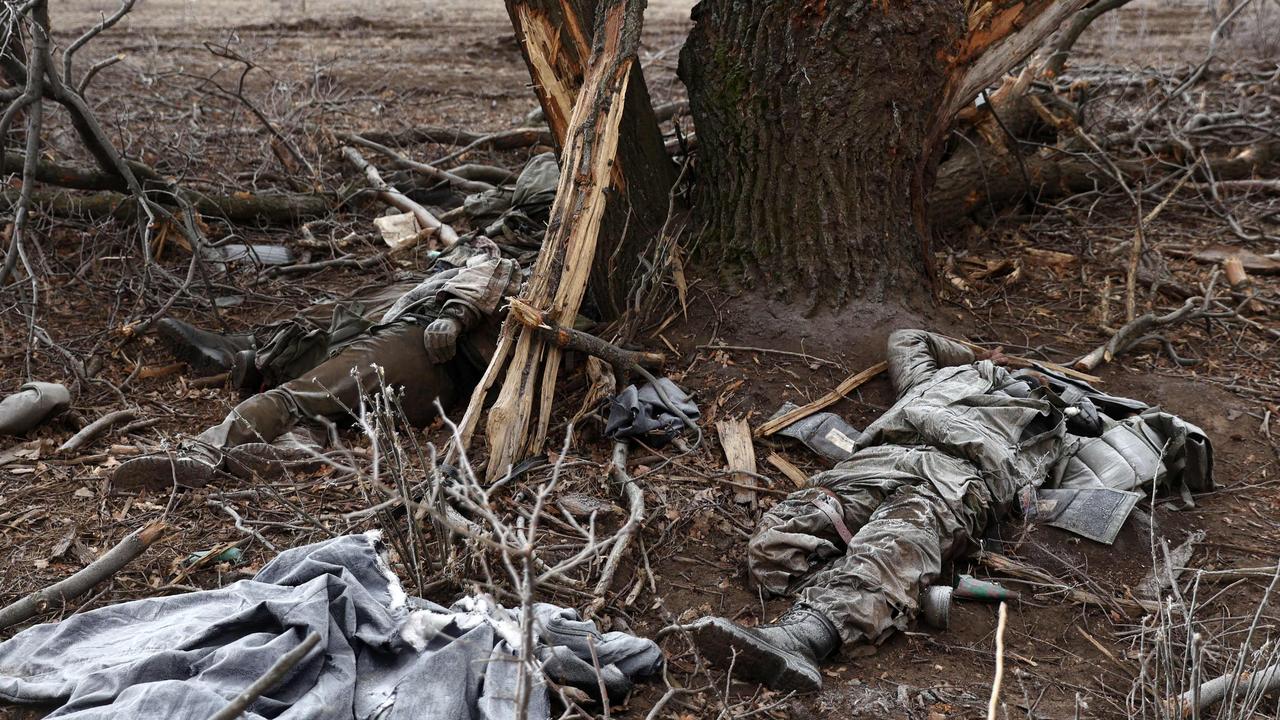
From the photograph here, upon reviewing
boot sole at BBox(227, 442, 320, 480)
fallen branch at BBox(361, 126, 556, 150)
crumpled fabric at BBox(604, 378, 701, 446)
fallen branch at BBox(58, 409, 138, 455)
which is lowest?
crumpled fabric at BBox(604, 378, 701, 446)

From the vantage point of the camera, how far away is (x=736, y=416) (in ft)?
13.7

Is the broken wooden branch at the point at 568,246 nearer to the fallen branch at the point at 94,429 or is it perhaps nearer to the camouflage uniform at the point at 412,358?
the camouflage uniform at the point at 412,358

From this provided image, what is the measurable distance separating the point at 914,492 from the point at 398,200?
4277 millimetres

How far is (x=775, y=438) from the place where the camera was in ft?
13.4

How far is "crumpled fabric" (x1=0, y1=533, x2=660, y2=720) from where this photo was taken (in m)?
2.49

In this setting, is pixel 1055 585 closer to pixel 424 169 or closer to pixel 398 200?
pixel 398 200

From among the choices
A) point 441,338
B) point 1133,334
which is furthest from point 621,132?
point 1133,334

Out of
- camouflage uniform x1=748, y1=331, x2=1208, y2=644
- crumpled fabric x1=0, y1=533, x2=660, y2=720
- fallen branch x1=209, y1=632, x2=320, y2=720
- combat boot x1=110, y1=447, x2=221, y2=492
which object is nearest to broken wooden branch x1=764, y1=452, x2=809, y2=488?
camouflage uniform x1=748, y1=331, x2=1208, y2=644

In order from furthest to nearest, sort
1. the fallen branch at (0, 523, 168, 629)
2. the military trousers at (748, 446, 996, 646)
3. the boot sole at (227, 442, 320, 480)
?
the boot sole at (227, 442, 320, 480) → the military trousers at (748, 446, 996, 646) → the fallen branch at (0, 523, 168, 629)

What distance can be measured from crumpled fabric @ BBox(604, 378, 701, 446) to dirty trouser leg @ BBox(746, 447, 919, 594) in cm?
63

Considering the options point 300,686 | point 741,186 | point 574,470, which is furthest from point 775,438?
point 300,686

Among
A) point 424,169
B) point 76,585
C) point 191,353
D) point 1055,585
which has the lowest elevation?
point 1055,585

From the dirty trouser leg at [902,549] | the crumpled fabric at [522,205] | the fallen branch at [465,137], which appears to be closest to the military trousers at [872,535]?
the dirty trouser leg at [902,549]

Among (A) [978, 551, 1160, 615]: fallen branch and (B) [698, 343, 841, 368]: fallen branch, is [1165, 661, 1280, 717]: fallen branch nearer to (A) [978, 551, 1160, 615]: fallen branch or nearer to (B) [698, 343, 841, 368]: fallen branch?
(A) [978, 551, 1160, 615]: fallen branch
